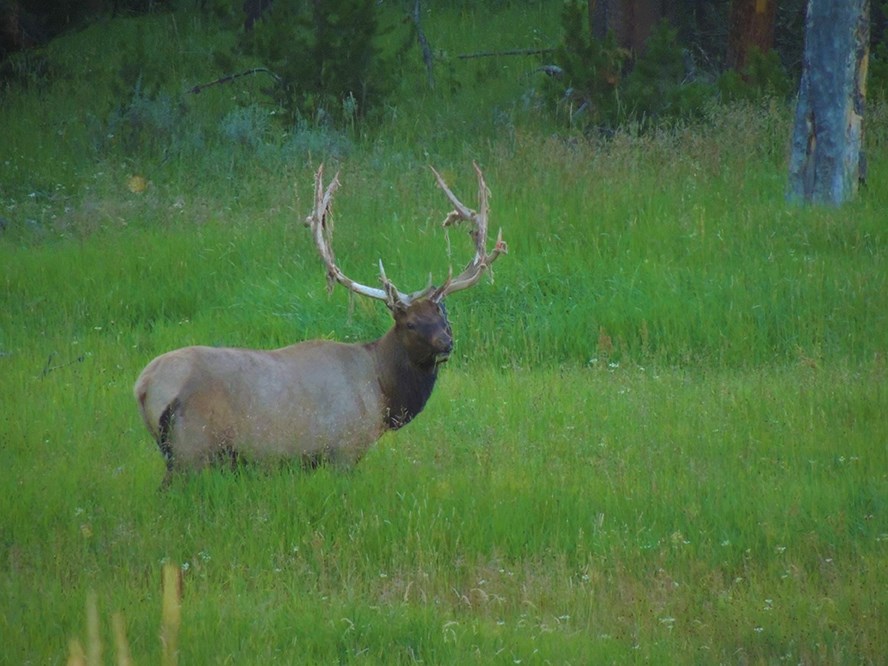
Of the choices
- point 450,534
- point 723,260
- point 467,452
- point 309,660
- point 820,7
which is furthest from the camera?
point 820,7

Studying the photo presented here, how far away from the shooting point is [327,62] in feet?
55.6

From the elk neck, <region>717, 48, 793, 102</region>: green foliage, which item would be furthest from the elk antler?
<region>717, 48, 793, 102</region>: green foliage

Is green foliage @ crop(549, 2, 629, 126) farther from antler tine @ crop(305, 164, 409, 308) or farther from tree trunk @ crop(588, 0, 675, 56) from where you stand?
antler tine @ crop(305, 164, 409, 308)

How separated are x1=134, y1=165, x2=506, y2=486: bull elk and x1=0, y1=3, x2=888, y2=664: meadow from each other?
0.74 feet

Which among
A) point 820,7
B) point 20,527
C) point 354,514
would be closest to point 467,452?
point 354,514

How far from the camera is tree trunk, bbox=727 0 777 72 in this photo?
17688mm

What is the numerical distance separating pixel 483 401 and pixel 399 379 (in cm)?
138

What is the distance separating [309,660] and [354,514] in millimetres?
1737

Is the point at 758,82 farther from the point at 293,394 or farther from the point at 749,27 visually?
the point at 293,394

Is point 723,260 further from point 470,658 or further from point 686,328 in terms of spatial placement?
point 470,658

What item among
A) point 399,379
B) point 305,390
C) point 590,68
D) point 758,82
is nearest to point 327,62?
point 590,68

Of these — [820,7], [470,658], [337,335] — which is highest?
[820,7]

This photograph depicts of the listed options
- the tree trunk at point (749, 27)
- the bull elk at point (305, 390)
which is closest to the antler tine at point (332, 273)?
the bull elk at point (305, 390)

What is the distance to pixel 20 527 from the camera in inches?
271
